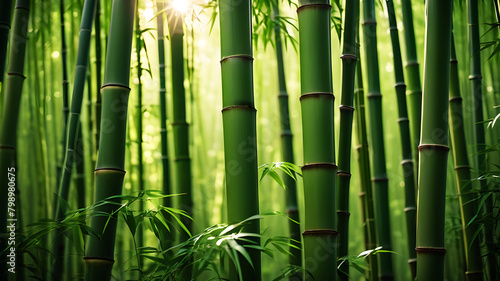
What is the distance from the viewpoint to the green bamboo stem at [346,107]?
142cm

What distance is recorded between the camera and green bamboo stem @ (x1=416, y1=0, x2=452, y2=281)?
107 centimetres

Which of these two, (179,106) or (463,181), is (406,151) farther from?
(179,106)

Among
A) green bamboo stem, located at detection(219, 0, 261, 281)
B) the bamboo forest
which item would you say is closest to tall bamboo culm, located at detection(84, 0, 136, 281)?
the bamboo forest

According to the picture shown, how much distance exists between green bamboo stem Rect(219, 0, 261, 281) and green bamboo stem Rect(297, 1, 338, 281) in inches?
4.7

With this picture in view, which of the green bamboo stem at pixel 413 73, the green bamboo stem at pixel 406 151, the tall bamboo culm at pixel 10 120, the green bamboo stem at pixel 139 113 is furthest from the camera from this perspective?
the green bamboo stem at pixel 139 113

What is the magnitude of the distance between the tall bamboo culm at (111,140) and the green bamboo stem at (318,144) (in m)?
0.40

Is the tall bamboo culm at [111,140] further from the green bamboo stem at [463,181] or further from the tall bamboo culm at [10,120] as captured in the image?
the green bamboo stem at [463,181]

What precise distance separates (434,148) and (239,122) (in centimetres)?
42

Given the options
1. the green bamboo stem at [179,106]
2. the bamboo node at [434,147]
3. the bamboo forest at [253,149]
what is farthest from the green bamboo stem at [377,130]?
the bamboo node at [434,147]

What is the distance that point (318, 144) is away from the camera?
1109mm

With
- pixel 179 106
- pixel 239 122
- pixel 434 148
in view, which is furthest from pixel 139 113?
pixel 434 148

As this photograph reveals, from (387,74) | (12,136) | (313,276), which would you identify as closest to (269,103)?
(387,74)

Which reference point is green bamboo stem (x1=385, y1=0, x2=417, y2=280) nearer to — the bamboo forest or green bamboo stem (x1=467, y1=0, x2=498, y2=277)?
the bamboo forest

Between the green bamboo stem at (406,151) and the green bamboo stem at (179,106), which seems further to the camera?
the green bamboo stem at (406,151)
